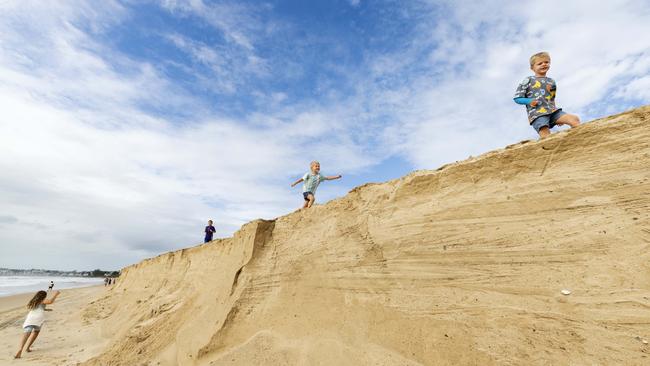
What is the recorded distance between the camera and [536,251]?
8.82ft

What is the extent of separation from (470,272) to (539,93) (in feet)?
6.62

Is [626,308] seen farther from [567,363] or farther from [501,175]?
[501,175]

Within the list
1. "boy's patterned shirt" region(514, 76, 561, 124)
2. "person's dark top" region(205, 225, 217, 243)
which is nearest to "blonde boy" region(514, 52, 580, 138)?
"boy's patterned shirt" region(514, 76, 561, 124)

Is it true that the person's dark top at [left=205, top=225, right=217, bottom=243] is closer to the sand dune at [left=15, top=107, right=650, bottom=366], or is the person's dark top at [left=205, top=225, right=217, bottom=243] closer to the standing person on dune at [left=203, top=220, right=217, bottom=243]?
the standing person on dune at [left=203, top=220, right=217, bottom=243]

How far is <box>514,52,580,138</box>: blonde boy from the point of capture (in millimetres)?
3334

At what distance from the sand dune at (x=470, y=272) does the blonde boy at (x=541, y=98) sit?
1.63 ft

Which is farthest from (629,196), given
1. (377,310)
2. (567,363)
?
(377,310)

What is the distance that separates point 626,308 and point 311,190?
4.77 meters

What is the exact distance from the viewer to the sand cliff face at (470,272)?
239 cm

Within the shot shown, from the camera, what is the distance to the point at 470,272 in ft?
9.70

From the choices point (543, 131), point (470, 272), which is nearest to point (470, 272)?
point (470, 272)

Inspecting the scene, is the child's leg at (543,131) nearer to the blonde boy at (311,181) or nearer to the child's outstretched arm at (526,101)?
the child's outstretched arm at (526,101)

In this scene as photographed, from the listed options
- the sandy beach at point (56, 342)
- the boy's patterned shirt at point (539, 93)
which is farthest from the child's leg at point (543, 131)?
the sandy beach at point (56, 342)

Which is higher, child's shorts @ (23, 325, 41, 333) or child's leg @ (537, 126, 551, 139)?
child's leg @ (537, 126, 551, 139)
